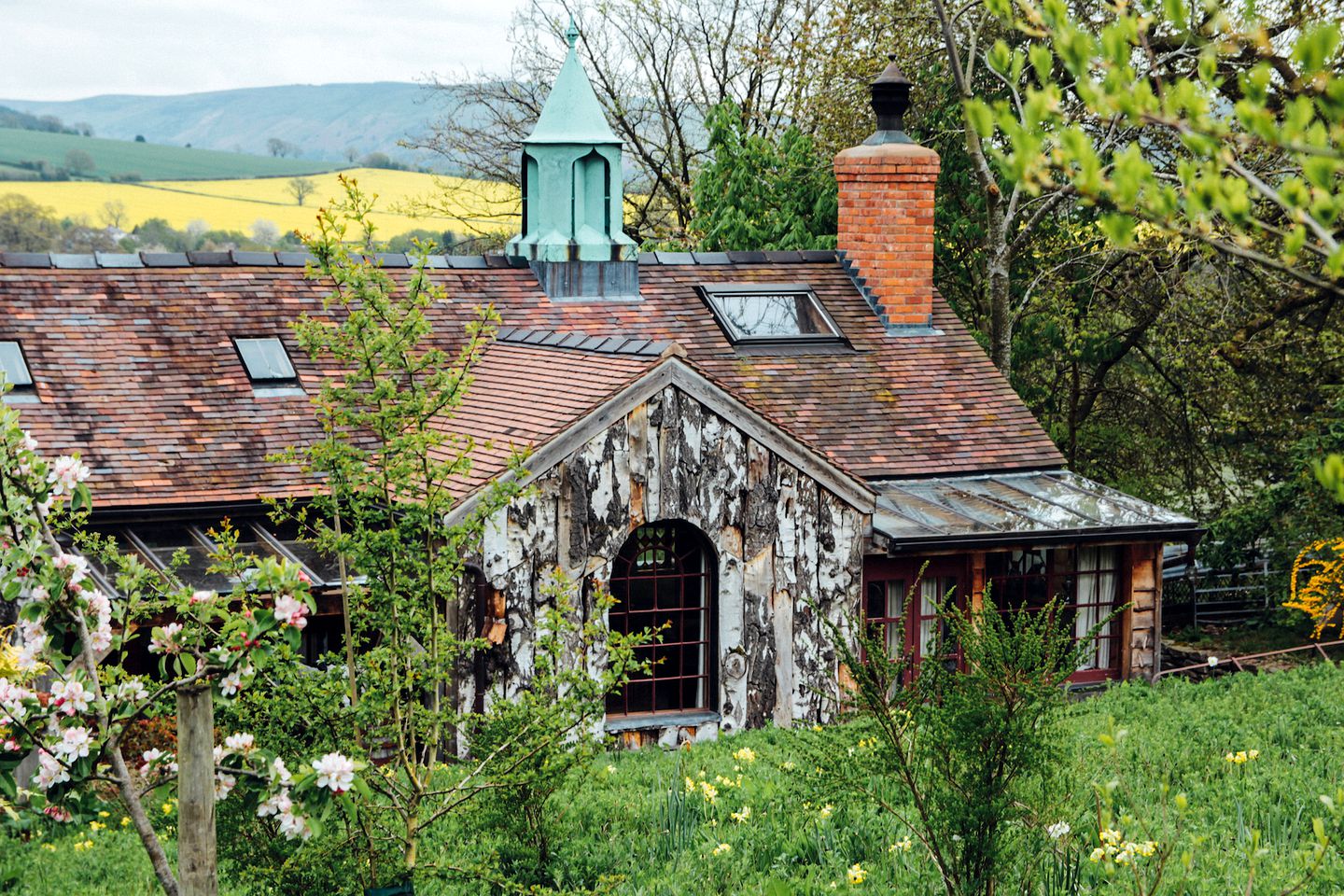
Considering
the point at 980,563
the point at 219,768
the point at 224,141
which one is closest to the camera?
the point at 219,768

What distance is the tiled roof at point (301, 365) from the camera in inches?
577

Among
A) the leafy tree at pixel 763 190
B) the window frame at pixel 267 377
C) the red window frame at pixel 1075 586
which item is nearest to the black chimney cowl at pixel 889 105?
the leafy tree at pixel 763 190

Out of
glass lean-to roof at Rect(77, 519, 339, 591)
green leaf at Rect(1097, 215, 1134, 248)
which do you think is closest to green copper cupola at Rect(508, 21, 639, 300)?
glass lean-to roof at Rect(77, 519, 339, 591)

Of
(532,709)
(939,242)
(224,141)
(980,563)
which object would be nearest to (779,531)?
(980,563)

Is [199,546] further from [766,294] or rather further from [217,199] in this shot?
[217,199]

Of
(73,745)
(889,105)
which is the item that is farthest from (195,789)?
(889,105)

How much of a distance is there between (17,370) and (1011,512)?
1057cm

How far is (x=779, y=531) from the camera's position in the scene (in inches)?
551

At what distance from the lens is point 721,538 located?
13.8 m

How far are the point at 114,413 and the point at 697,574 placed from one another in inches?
246

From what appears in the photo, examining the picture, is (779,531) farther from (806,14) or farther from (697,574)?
(806,14)

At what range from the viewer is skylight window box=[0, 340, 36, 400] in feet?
48.3

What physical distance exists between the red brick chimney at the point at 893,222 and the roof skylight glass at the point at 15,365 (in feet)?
33.2

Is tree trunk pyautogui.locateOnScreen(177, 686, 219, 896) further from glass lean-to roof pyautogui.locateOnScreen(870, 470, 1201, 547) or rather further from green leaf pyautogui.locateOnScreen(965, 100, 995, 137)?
glass lean-to roof pyautogui.locateOnScreen(870, 470, 1201, 547)
